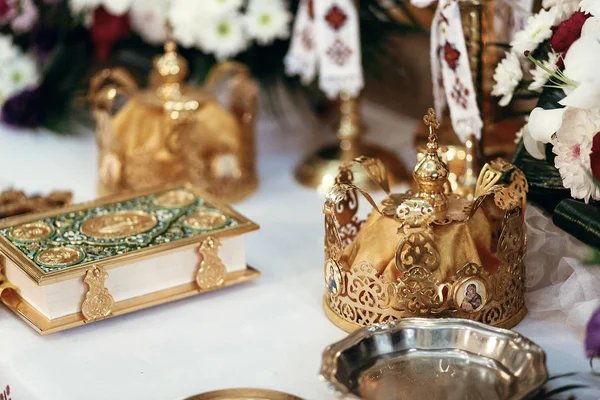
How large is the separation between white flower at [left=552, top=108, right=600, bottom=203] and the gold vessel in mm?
637

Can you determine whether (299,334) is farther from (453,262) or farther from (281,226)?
(281,226)

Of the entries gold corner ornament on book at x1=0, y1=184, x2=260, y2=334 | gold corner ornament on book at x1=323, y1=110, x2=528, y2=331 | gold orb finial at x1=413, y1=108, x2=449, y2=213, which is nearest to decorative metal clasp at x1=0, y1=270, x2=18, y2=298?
gold corner ornament on book at x1=0, y1=184, x2=260, y2=334

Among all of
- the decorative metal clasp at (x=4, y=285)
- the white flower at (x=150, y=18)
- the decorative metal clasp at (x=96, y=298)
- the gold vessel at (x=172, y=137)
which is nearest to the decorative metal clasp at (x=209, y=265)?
the decorative metal clasp at (x=96, y=298)

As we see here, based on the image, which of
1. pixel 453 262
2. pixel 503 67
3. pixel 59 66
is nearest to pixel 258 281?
pixel 453 262

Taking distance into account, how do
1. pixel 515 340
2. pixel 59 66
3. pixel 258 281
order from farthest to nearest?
pixel 59 66 → pixel 258 281 → pixel 515 340

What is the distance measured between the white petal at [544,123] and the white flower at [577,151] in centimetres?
1

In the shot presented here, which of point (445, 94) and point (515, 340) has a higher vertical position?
point (445, 94)

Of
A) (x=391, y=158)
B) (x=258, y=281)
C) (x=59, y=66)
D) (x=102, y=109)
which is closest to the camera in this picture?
(x=258, y=281)

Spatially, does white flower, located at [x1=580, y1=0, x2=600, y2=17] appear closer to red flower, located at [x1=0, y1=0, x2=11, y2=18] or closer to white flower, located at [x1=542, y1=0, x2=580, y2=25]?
white flower, located at [x1=542, y1=0, x2=580, y2=25]

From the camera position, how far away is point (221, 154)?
5.03ft

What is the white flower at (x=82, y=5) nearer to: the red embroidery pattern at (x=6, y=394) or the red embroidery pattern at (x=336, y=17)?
the red embroidery pattern at (x=336, y=17)

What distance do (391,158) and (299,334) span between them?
62 centimetres

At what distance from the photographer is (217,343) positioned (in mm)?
1085

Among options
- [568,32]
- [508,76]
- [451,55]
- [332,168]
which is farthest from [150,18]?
[568,32]
